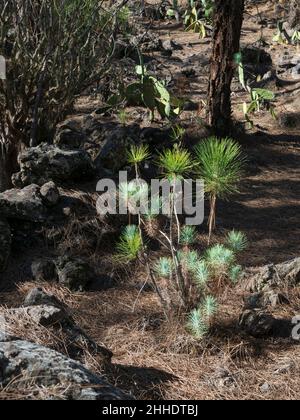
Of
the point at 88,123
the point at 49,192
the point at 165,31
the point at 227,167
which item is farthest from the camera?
the point at 165,31

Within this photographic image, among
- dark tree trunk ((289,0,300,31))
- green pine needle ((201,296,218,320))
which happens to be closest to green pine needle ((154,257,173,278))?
green pine needle ((201,296,218,320))

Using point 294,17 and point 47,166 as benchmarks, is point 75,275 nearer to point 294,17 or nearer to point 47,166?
point 47,166

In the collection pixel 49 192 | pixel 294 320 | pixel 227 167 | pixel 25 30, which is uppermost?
pixel 25 30

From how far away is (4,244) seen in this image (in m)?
4.62

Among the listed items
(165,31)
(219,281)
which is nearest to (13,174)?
(219,281)

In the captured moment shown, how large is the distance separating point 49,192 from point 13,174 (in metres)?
0.57

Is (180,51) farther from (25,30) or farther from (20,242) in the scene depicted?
(20,242)

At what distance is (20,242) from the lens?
15.8 ft

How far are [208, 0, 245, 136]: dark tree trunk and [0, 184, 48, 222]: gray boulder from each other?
254cm

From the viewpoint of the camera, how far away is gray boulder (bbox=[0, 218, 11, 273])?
15.0ft

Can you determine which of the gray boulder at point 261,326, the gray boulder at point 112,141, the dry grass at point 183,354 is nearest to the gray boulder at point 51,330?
the dry grass at point 183,354

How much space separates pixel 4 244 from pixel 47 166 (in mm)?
916

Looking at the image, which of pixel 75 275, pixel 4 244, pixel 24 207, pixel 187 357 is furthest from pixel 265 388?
pixel 24 207

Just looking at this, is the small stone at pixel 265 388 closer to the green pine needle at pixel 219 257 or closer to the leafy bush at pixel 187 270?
the leafy bush at pixel 187 270
